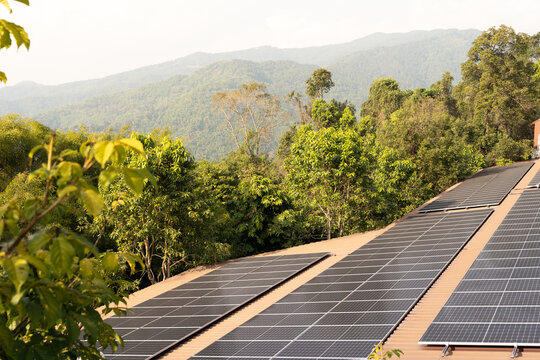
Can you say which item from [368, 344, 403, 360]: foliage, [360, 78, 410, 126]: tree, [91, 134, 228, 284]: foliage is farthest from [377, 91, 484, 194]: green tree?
[360, 78, 410, 126]: tree

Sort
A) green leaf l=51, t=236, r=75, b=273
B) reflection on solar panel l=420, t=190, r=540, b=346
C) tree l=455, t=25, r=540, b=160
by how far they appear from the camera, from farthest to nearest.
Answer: tree l=455, t=25, r=540, b=160, reflection on solar panel l=420, t=190, r=540, b=346, green leaf l=51, t=236, r=75, b=273

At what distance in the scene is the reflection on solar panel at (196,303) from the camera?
1079 centimetres

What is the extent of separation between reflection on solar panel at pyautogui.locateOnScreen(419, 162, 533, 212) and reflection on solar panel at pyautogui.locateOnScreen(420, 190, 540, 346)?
9225 mm

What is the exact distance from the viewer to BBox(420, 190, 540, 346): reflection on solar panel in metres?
7.80

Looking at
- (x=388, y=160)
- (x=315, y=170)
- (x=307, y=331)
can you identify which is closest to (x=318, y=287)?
(x=307, y=331)

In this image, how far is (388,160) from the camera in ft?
116

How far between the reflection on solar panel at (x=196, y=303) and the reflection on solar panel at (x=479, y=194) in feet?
30.2

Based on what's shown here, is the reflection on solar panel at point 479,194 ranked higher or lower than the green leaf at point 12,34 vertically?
lower

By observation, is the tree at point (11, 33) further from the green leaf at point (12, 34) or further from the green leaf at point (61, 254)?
the green leaf at point (61, 254)

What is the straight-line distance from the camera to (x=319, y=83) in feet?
251

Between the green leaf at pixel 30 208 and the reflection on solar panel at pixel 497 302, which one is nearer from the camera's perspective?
the green leaf at pixel 30 208

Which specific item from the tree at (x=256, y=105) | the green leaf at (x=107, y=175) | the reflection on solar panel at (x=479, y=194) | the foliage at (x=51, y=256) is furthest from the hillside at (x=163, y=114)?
the green leaf at (x=107, y=175)

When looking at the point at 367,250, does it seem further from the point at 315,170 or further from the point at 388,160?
the point at 388,160

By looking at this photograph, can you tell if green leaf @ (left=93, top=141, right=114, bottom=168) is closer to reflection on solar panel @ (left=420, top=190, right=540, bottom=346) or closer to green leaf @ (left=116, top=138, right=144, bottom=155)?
green leaf @ (left=116, top=138, right=144, bottom=155)
